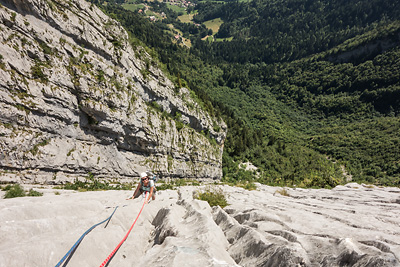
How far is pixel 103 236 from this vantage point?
5320 mm

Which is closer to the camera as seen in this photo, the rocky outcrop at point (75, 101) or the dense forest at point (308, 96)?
the rocky outcrop at point (75, 101)

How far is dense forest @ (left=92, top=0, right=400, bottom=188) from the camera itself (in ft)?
233

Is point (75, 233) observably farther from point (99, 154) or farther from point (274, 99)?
point (274, 99)

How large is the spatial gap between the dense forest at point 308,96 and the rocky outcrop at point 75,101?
40.1 ft

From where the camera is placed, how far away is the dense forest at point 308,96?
70938 mm

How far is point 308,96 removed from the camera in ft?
466

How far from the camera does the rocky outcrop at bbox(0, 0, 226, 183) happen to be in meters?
16.7

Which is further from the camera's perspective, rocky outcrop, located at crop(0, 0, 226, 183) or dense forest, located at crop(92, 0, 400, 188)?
dense forest, located at crop(92, 0, 400, 188)

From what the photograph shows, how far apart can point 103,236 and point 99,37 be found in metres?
29.0

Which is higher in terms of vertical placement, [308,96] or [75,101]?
[308,96]

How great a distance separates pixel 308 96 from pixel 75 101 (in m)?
157

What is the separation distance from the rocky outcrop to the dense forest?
1223cm

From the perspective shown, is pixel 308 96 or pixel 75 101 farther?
pixel 308 96

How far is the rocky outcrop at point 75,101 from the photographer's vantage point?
1670 centimetres
